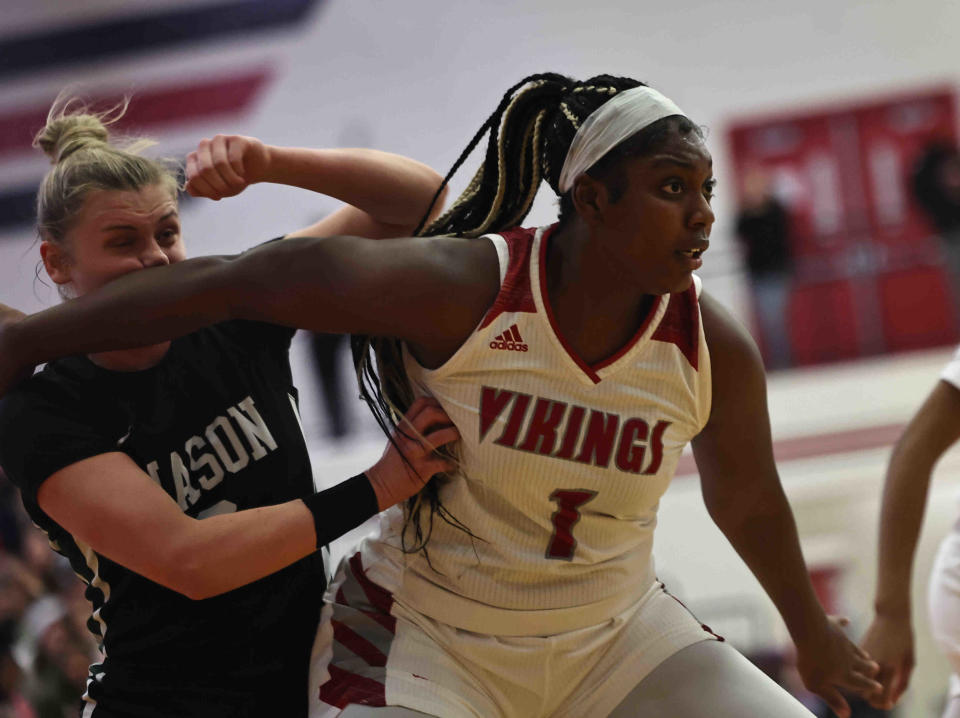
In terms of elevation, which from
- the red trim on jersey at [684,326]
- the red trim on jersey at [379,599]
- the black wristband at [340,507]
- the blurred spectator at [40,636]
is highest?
the red trim on jersey at [684,326]

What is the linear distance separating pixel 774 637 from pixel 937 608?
4092 millimetres

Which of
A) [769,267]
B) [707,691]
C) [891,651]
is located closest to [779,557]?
[707,691]

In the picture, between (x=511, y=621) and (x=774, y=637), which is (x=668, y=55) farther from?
(x=511, y=621)

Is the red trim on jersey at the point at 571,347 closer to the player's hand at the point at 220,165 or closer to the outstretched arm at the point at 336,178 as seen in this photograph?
the outstretched arm at the point at 336,178

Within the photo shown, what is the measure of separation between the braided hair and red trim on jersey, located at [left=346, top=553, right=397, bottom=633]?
0.31 feet

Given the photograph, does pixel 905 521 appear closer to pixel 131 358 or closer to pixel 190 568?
pixel 190 568

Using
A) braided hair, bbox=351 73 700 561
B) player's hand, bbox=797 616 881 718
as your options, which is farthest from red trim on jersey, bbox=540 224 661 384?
player's hand, bbox=797 616 881 718

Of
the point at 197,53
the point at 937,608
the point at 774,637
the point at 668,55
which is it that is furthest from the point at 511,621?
the point at 197,53

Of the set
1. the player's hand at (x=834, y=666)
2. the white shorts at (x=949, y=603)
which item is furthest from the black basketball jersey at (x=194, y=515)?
the white shorts at (x=949, y=603)

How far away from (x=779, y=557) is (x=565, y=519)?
20.0 inches

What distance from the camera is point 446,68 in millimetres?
8961

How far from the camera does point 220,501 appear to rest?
7.30 ft

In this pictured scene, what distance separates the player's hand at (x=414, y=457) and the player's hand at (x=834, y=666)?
0.88m

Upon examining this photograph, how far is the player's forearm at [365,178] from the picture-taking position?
2.30 m
